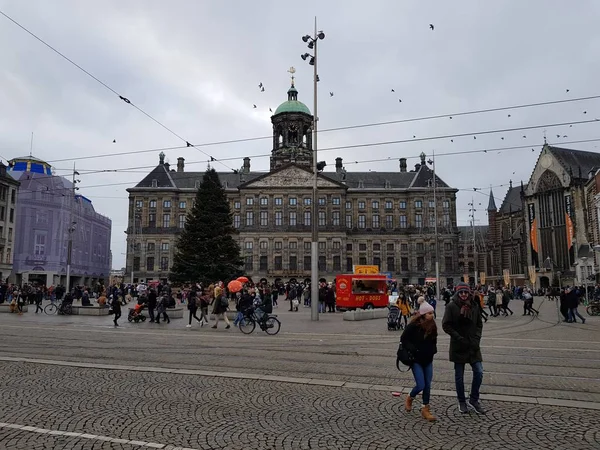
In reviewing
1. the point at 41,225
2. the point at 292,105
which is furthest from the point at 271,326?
the point at 292,105

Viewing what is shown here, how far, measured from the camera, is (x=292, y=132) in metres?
76.2

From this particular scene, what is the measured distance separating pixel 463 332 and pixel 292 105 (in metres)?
73.6

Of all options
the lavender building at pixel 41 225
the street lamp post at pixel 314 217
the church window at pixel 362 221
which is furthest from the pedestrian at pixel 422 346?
the church window at pixel 362 221

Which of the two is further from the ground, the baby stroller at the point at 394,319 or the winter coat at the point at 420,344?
the winter coat at the point at 420,344

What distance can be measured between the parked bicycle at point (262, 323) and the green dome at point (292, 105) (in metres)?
61.4

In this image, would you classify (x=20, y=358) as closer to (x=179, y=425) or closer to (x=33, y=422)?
(x=33, y=422)

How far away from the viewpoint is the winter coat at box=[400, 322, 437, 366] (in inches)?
242

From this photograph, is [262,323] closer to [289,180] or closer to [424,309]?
[424,309]

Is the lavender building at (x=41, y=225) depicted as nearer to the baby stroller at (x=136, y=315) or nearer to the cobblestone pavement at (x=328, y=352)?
the baby stroller at (x=136, y=315)

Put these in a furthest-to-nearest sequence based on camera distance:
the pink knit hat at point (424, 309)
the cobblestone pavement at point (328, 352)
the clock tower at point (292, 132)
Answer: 1. the clock tower at point (292, 132)
2. the cobblestone pavement at point (328, 352)
3. the pink knit hat at point (424, 309)

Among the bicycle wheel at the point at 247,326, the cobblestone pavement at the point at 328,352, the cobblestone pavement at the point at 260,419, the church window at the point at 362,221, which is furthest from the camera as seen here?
the church window at the point at 362,221

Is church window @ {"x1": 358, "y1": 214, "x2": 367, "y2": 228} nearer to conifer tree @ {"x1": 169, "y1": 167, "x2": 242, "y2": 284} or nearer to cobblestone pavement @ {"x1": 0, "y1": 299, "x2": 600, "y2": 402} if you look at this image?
conifer tree @ {"x1": 169, "y1": 167, "x2": 242, "y2": 284}

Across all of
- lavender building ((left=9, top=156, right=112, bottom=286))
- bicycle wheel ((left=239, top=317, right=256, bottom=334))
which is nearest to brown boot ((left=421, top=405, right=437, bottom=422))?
bicycle wheel ((left=239, top=317, right=256, bottom=334))

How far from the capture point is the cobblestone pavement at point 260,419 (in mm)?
5219
